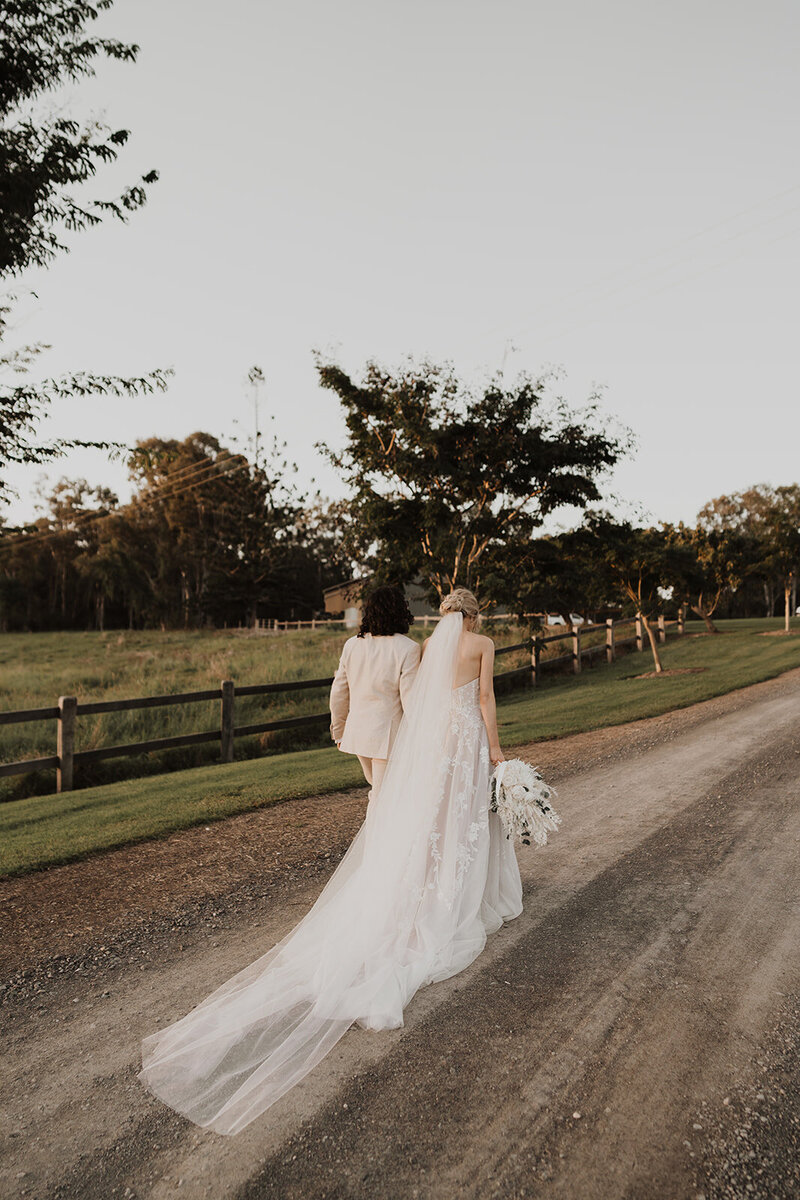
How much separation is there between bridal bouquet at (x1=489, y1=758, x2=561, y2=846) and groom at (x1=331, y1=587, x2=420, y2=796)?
849 mm

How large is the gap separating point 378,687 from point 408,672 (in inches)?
9.3

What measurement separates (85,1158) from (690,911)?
349 centimetres

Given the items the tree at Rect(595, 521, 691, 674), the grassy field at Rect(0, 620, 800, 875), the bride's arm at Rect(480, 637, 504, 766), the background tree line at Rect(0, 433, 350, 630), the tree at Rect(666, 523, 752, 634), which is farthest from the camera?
the background tree line at Rect(0, 433, 350, 630)

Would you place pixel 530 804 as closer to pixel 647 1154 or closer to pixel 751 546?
pixel 647 1154

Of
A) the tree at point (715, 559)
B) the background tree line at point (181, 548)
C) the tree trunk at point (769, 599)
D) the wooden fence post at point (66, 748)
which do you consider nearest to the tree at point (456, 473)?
the wooden fence post at point (66, 748)

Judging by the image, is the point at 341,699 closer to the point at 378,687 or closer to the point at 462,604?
the point at 378,687

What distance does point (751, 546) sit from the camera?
121 feet

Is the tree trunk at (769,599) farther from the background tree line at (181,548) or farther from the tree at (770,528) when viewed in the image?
the background tree line at (181,548)

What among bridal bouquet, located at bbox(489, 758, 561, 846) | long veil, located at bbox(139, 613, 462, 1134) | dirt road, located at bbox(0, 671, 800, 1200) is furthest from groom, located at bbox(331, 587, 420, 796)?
dirt road, located at bbox(0, 671, 800, 1200)

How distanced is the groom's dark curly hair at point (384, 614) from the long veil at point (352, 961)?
0.93 feet

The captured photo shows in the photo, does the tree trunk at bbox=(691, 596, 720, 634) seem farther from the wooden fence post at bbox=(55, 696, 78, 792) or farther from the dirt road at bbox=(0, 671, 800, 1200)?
the dirt road at bbox=(0, 671, 800, 1200)

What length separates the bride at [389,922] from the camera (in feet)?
9.91

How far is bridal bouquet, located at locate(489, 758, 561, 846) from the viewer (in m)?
4.34

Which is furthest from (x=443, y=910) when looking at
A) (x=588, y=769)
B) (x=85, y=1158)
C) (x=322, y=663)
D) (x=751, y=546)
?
(x=751, y=546)
